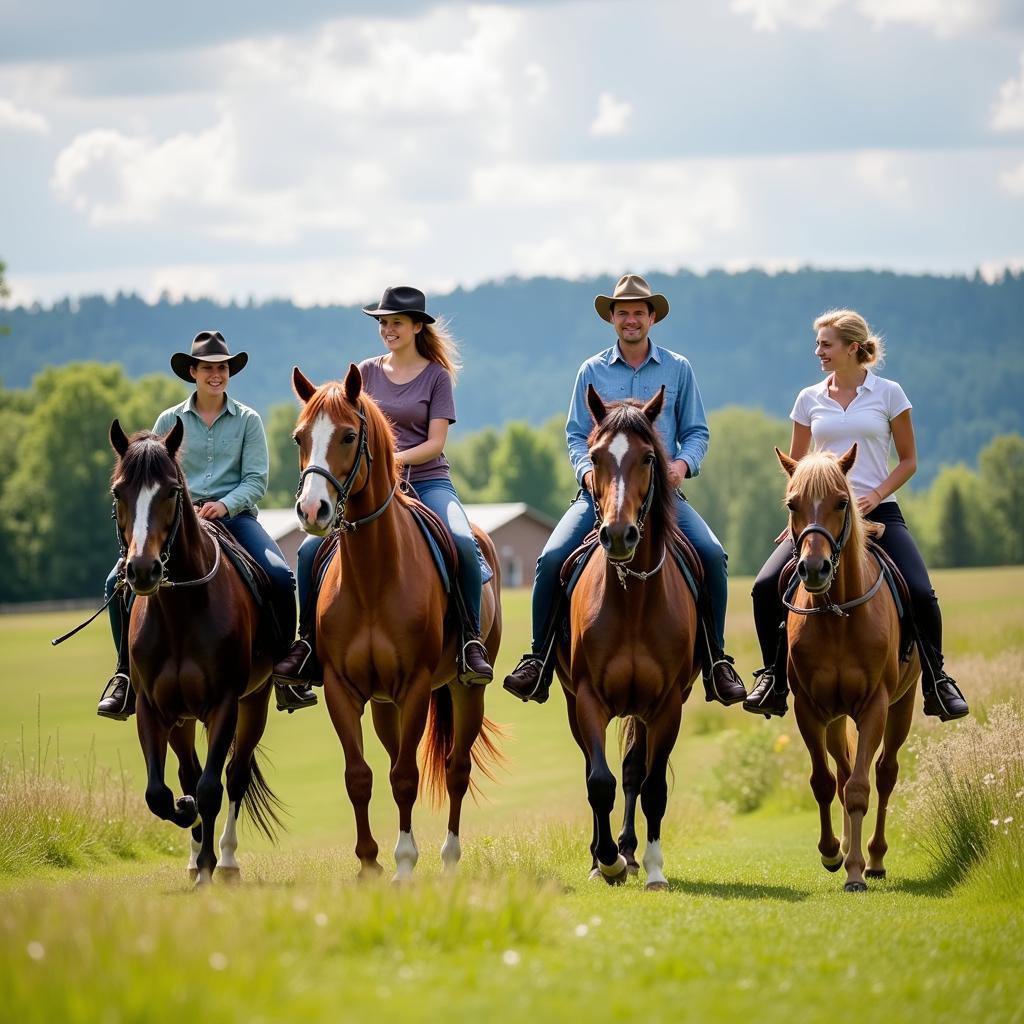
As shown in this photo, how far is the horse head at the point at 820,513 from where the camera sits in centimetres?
1028

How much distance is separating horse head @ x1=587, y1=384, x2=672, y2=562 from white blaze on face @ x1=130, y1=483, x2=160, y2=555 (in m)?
2.86

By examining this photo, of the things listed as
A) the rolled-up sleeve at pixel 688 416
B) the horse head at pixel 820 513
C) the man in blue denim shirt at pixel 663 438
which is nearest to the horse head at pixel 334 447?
the man in blue denim shirt at pixel 663 438

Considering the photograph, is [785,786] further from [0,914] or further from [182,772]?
[0,914]

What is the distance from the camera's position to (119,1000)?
207 inches

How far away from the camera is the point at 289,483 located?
132875mm

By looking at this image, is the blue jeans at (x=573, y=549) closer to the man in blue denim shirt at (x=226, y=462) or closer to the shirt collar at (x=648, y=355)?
the shirt collar at (x=648, y=355)

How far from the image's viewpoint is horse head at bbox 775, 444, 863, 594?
1028cm

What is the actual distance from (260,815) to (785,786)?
9.26 meters

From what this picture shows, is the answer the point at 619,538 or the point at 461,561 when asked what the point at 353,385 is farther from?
the point at 619,538

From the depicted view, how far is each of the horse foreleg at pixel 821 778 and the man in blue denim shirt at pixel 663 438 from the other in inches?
31.3

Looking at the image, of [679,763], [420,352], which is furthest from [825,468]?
[679,763]

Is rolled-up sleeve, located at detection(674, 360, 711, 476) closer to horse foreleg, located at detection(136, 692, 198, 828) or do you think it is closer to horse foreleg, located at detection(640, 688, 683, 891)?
horse foreleg, located at detection(640, 688, 683, 891)

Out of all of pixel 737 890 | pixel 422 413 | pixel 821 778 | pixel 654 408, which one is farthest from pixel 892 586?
pixel 422 413

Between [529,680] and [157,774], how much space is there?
8.71 ft
